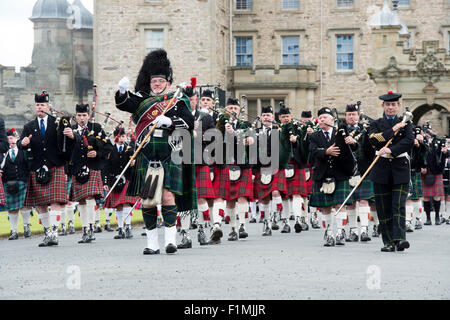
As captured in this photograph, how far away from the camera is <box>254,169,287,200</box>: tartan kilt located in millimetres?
16125

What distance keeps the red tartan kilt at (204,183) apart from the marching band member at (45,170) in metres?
1.93

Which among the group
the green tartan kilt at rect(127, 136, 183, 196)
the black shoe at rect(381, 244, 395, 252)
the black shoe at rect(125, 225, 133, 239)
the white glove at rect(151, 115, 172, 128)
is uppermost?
the white glove at rect(151, 115, 172, 128)

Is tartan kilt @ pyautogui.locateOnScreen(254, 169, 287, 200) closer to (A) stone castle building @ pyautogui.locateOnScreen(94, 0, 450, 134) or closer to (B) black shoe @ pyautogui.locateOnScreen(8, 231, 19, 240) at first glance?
(B) black shoe @ pyautogui.locateOnScreen(8, 231, 19, 240)

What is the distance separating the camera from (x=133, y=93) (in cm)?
1150

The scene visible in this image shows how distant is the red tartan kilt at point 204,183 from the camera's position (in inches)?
547

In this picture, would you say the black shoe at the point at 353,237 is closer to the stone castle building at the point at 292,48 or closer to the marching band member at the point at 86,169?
the marching band member at the point at 86,169

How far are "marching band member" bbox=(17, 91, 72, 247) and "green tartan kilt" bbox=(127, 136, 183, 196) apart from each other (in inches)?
97.3

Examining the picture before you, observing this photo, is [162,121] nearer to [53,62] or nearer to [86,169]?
[86,169]

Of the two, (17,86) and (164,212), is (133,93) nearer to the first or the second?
(164,212)

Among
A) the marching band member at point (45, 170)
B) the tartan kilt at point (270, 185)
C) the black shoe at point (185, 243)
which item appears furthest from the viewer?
the tartan kilt at point (270, 185)

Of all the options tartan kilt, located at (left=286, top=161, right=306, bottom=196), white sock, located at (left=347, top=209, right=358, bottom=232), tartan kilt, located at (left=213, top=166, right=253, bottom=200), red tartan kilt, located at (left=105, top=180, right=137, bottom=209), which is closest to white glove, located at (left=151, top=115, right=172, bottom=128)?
tartan kilt, located at (left=213, top=166, right=253, bottom=200)

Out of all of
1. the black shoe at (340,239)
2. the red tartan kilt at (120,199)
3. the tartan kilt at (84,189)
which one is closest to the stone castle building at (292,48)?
the red tartan kilt at (120,199)

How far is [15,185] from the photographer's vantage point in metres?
17.5

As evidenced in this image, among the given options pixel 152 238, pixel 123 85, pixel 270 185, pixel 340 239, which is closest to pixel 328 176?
pixel 340 239
